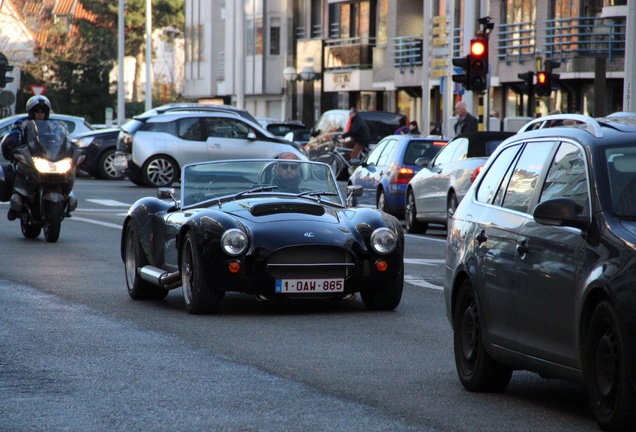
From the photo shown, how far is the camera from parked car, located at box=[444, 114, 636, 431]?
6.81 m

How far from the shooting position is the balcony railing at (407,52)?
6212cm

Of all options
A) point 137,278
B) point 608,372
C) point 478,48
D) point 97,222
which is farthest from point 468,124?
point 608,372

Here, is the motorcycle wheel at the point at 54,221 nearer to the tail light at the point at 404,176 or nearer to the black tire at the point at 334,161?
the tail light at the point at 404,176

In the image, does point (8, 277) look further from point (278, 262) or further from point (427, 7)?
point (427, 7)

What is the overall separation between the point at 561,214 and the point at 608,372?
759mm

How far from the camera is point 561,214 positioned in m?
7.21

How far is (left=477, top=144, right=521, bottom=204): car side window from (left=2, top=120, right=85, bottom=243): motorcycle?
1155 centimetres

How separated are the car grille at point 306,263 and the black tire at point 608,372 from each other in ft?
17.0

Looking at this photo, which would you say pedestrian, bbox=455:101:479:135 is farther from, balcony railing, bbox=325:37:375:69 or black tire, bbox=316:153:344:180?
balcony railing, bbox=325:37:375:69

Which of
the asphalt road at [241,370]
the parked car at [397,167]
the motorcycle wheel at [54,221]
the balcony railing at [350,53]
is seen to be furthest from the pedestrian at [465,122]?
the balcony railing at [350,53]

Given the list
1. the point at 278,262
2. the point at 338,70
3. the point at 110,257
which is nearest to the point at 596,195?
the point at 278,262

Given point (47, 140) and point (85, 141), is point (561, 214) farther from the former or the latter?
point (85, 141)

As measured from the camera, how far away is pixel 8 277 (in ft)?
50.1

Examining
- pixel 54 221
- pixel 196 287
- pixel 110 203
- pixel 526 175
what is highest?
pixel 526 175
